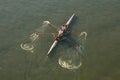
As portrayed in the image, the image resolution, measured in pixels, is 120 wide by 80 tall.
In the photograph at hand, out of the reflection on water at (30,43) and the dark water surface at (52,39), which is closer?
the dark water surface at (52,39)

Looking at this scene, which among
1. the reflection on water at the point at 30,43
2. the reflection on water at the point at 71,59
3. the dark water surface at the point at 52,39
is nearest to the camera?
the dark water surface at the point at 52,39

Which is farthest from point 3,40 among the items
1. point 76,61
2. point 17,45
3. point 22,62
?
point 76,61

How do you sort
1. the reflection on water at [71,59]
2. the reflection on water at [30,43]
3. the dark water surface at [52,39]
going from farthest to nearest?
the reflection on water at [30,43] → the reflection on water at [71,59] → the dark water surface at [52,39]

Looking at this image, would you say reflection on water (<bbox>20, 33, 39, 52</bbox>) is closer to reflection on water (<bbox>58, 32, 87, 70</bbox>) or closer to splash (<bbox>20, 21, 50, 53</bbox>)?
splash (<bbox>20, 21, 50, 53</bbox>)

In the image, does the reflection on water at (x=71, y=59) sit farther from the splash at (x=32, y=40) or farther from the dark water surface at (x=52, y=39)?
the splash at (x=32, y=40)

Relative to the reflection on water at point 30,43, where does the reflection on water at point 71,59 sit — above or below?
below

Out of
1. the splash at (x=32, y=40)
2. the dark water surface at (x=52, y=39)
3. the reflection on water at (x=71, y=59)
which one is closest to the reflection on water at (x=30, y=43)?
the splash at (x=32, y=40)

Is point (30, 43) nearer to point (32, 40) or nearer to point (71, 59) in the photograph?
point (32, 40)

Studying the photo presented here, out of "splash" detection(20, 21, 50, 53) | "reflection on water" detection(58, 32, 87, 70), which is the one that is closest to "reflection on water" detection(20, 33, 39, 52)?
"splash" detection(20, 21, 50, 53)

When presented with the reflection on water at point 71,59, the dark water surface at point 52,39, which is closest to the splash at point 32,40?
the dark water surface at point 52,39
